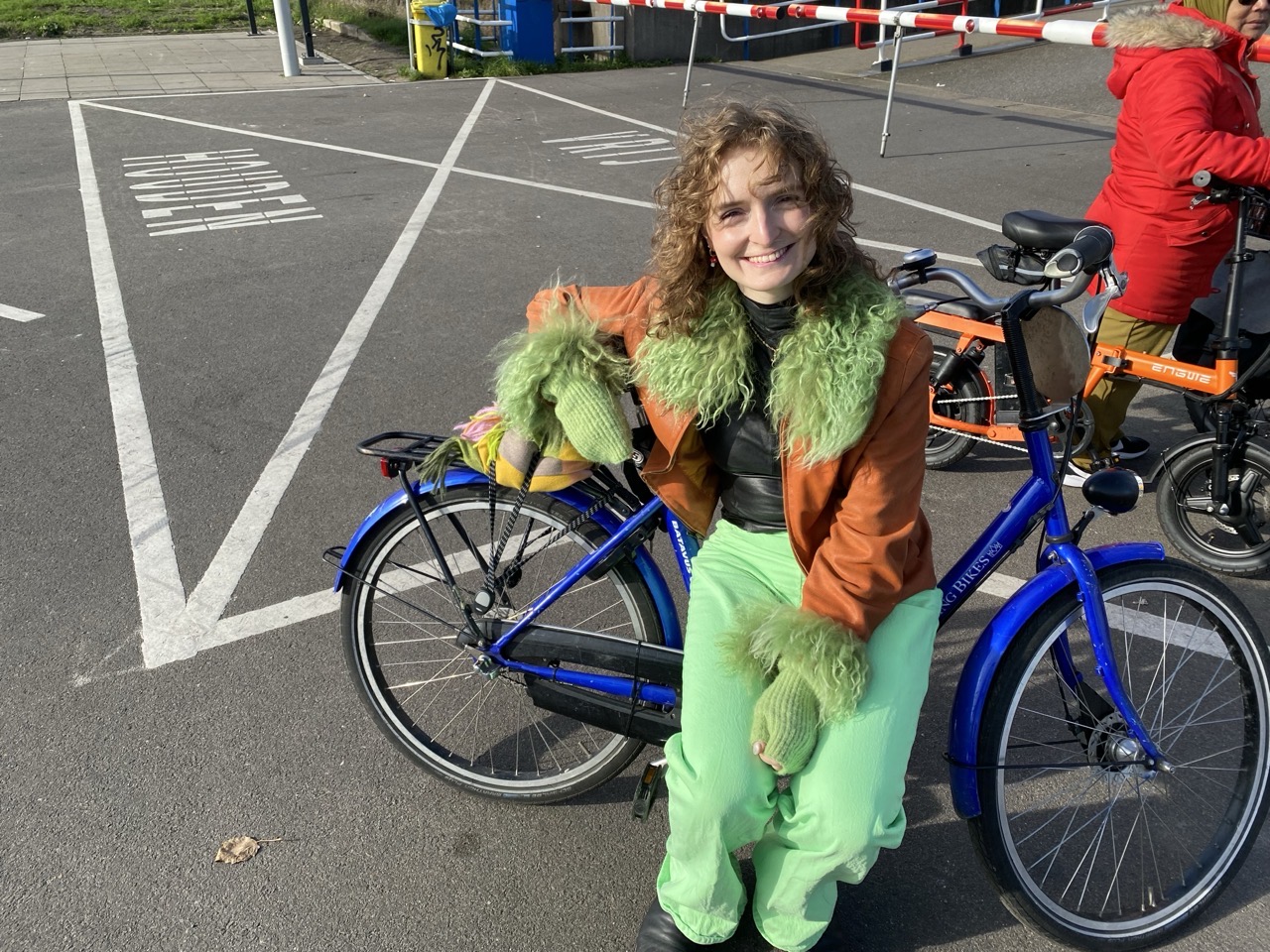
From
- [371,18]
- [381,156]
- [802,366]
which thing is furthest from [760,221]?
[371,18]

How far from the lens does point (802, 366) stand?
2.06 m

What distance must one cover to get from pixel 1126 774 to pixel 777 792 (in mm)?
797

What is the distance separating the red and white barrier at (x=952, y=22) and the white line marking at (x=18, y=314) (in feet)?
20.5

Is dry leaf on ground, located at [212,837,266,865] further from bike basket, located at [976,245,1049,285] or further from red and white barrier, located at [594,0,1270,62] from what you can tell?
red and white barrier, located at [594,0,1270,62]

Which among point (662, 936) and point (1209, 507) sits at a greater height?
point (1209, 507)

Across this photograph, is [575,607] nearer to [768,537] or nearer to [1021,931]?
[768,537]

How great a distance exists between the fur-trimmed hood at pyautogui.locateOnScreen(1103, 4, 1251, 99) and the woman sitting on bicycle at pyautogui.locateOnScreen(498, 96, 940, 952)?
2292 millimetres

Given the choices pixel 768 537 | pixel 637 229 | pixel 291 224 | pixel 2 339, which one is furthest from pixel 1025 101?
pixel 768 537

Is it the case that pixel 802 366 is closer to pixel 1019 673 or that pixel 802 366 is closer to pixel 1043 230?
pixel 1043 230

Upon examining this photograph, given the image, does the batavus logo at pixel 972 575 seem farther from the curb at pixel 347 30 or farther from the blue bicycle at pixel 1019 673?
the curb at pixel 347 30

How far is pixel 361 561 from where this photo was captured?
105 inches

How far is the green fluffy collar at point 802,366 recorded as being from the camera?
80.1 inches

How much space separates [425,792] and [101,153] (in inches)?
339

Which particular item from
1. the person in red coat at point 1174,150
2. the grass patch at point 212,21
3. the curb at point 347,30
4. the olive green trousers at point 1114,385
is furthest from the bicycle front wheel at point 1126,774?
the curb at point 347,30
